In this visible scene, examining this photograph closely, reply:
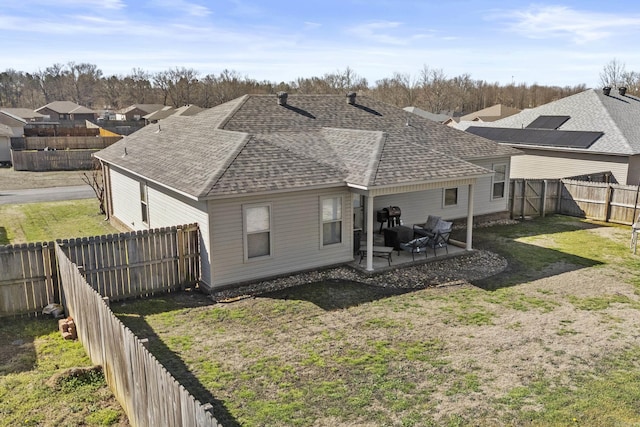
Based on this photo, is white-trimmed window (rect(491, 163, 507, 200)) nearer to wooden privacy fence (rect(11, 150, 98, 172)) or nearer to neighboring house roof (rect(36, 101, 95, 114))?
wooden privacy fence (rect(11, 150, 98, 172))

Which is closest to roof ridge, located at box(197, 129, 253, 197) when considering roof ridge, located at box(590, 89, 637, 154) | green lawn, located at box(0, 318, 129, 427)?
green lawn, located at box(0, 318, 129, 427)

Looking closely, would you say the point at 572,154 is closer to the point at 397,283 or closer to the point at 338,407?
the point at 397,283

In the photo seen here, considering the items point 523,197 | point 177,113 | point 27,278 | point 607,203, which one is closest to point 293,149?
point 27,278

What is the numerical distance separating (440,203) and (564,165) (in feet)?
34.9

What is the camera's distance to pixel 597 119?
26812 mm

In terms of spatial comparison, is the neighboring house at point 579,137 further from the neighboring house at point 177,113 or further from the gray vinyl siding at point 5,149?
the neighboring house at point 177,113

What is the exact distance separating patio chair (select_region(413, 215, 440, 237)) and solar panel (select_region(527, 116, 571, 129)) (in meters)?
14.7

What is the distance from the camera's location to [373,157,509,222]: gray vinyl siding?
59.2 feet

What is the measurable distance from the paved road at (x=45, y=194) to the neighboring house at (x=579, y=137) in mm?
24302

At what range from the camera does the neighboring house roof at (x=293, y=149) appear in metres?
13.5

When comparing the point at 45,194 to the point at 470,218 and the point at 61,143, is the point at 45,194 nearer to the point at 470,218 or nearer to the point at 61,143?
the point at 61,143

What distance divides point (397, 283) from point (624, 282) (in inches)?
248

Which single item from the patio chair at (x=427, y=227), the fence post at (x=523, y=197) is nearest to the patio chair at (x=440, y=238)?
the patio chair at (x=427, y=227)

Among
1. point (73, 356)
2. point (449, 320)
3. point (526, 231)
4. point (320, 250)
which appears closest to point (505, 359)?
point (449, 320)
